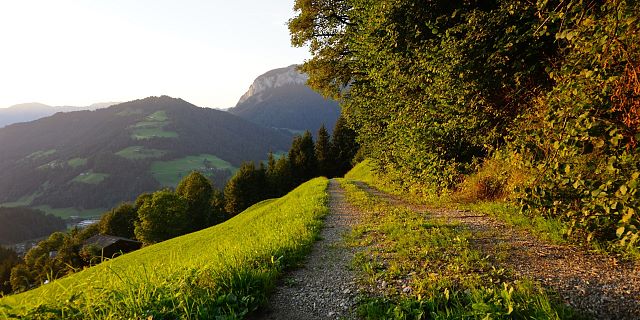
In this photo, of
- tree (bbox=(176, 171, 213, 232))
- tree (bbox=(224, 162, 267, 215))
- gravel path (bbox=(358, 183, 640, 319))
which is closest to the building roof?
tree (bbox=(176, 171, 213, 232))

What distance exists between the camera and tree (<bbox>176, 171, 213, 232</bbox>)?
79.5m

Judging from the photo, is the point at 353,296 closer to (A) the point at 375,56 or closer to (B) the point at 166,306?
(B) the point at 166,306

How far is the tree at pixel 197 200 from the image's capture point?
79.5m

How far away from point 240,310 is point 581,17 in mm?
6756

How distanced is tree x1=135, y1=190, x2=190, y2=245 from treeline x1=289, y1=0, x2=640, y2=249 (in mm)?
59073

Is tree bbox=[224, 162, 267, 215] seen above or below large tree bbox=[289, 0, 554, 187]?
below

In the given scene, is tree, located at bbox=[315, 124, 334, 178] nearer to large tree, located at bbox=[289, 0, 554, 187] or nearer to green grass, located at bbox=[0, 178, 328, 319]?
large tree, located at bbox=[289, 0, 554, 187]

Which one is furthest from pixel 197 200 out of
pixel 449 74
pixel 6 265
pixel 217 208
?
pixel 449 74

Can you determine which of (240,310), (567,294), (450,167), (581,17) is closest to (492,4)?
(450,167)

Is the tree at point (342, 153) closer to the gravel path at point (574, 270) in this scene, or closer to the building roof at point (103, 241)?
the building roof at point (103, 241)

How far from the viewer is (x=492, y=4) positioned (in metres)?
10.5

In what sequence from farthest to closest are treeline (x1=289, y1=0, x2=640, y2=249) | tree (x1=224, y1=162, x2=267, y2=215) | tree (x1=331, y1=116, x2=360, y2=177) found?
1. tree (x1=331, y1=116, x2=360, y2=177)
2. tree (x1=224, y1=162, x2=267, y2=215)
3. treeline (x1=289, y1=0, x2=640, y2=249)

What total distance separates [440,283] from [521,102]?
638 centimetres

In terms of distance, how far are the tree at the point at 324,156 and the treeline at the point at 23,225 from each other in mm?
167878
